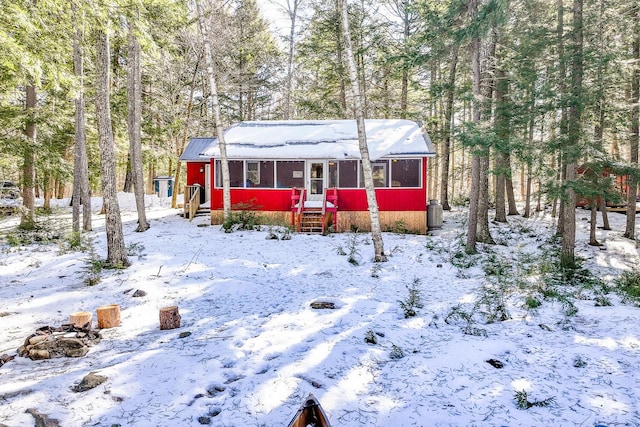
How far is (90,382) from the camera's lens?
13.0ft

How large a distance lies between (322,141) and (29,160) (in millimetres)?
10156

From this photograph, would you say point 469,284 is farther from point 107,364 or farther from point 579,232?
point 579,232

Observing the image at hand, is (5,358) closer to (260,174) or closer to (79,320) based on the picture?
(79,320)

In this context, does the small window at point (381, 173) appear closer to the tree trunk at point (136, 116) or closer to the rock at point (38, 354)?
the tree trunk at point (136, 116)

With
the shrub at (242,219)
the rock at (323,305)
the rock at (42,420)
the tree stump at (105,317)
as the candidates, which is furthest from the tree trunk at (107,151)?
the rock at (42,420)

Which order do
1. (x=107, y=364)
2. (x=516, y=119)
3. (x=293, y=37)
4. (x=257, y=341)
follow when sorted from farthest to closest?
1. (x=293, y=37)
2. (x=516, y=119)
3. (x=257, y=341)
4. (x=107, y=364)

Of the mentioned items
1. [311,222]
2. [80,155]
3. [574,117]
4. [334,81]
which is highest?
[334,81]

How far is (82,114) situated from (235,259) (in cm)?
736

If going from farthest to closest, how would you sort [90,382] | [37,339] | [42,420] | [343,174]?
[343,174], [37,339], [90,382], [42,420]

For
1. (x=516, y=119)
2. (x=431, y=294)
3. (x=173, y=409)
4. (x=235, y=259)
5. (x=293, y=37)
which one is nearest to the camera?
(x=173, y=409)

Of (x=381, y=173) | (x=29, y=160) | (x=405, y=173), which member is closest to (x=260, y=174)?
(x=381, y=173)

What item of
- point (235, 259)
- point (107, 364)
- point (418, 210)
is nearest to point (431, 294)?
point (235, 259)

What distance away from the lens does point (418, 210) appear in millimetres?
14547

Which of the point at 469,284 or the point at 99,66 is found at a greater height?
the point at 99,66
